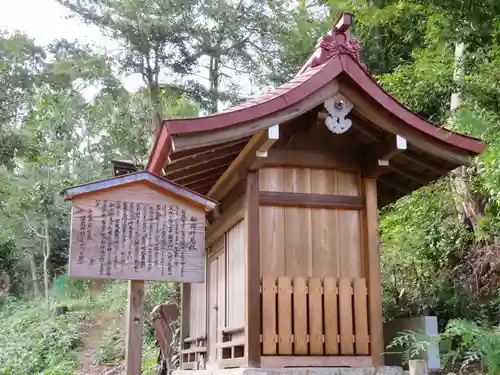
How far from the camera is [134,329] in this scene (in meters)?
4.67

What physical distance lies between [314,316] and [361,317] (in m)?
0.56

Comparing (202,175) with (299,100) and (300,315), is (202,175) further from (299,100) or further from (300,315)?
(300,315)

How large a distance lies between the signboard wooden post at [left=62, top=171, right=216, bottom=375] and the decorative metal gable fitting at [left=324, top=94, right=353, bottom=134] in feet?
5.75

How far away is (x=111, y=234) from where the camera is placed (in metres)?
4.54

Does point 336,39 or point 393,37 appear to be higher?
point 393,37

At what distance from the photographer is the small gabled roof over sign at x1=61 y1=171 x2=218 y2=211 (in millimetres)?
4488

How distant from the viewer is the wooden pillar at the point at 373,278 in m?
5.96

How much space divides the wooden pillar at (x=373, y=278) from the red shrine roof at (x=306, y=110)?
807mm

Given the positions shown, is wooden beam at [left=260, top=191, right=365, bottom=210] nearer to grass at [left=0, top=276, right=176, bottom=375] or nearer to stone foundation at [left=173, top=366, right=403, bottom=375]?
stone foundation at [left=173, top=366, right=403, bottom=375]

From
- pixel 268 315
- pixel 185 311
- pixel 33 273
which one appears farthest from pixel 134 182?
pixel 33 273

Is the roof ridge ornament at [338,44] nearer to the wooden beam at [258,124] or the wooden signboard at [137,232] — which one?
the wooden beam at [258,124]

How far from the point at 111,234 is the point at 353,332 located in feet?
9.70

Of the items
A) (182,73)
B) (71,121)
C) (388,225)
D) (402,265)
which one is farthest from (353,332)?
(71,121)

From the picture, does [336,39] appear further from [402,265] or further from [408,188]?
[402,265]
